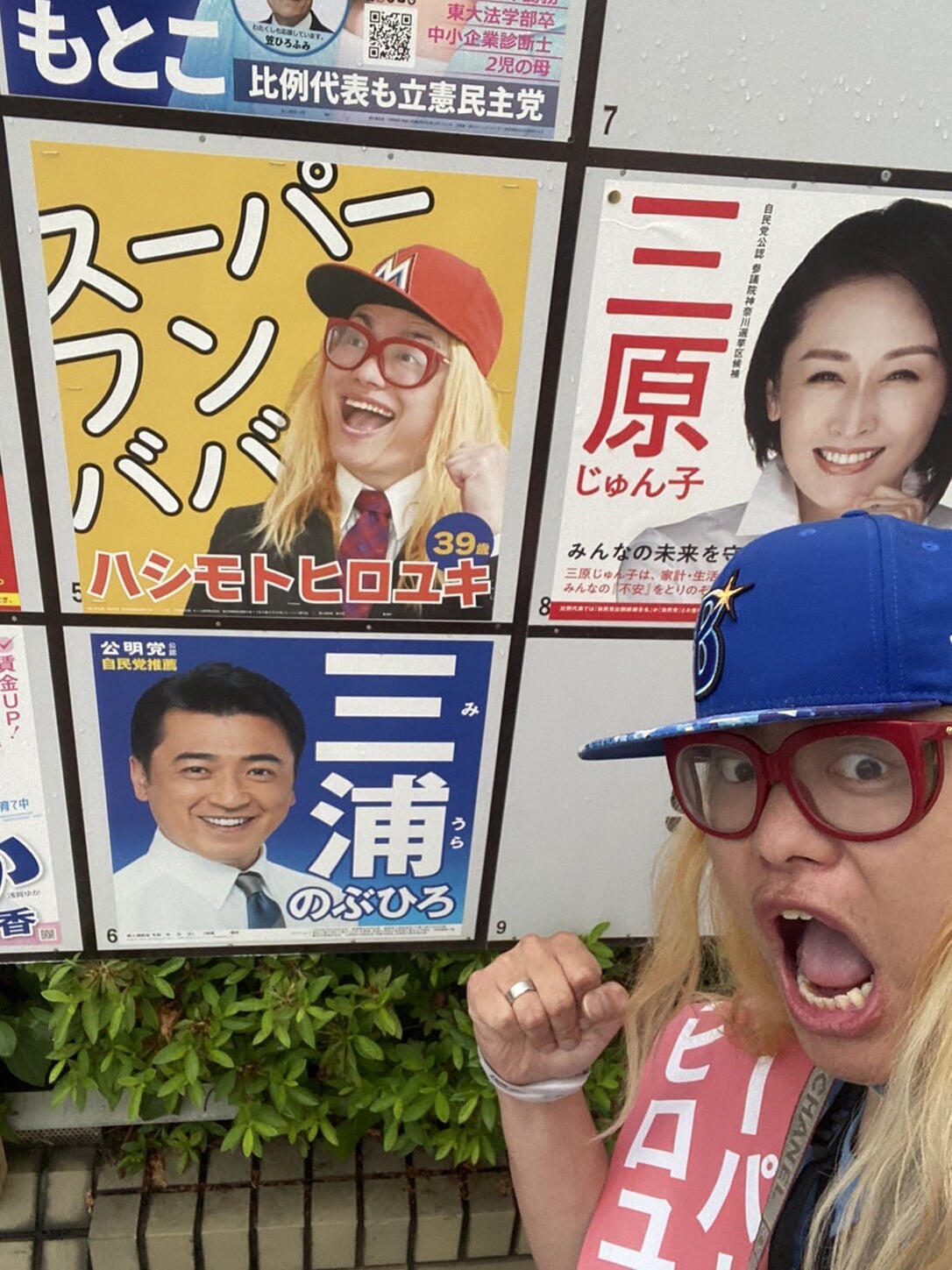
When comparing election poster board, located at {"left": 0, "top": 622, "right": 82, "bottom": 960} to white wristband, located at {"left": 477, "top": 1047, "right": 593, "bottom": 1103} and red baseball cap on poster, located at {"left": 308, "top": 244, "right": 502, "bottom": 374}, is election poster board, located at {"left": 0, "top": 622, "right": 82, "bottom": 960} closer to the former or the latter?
red baseball cap on poster, located at {"left": 308, "top": 244, "right": 502, "bottom": 374}

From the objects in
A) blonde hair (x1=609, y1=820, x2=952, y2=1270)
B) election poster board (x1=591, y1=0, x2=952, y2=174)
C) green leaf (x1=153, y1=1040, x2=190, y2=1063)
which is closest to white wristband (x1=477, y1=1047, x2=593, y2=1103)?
blonde hair (x1=609, y1=820, x2=952, y2=1270)

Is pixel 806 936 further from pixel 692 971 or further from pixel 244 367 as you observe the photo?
pixel 244 367

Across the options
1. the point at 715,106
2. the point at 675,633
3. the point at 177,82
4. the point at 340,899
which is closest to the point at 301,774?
the point at 340,899

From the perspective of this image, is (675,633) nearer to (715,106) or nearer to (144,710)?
(715,106)

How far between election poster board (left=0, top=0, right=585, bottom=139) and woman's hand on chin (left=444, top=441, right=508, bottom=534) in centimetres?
58

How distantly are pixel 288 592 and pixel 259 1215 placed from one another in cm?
189

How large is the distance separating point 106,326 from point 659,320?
1.05 metres

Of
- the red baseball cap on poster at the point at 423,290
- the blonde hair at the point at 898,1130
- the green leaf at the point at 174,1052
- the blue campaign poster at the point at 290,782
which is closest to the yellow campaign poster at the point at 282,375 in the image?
the red baseball cap on poster at the point at 423,290

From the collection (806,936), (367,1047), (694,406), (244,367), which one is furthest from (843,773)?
(367,1047)

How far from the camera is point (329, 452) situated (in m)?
1.93

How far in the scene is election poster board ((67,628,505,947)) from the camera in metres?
2.08

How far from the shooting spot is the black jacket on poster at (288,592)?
1957 millimetres

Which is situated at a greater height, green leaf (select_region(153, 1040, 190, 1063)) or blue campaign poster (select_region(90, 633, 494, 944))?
blue campaign poster (select_region(90, 633, 494, 944))

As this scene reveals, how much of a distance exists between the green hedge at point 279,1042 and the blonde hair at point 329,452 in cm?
116
